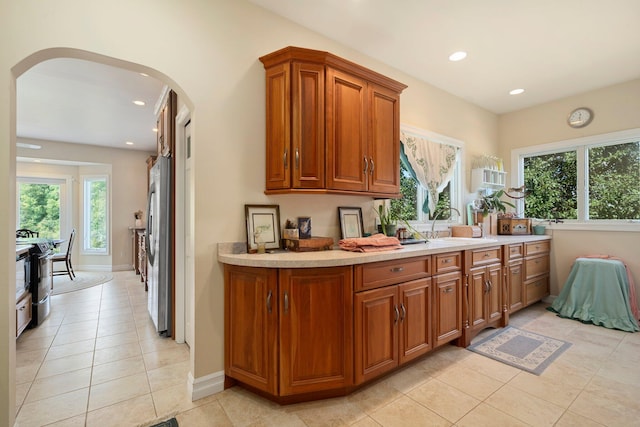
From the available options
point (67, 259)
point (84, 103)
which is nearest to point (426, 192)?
point (84, 103)

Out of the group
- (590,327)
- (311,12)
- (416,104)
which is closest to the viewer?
(311,12)

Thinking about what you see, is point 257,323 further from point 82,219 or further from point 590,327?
point 82,219

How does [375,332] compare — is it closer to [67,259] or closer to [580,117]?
[580,117]

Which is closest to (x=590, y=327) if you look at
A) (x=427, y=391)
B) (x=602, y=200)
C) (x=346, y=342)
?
(x=602, y=200)

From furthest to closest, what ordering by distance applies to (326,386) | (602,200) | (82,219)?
(82,219) < (602,200) < (326,386)

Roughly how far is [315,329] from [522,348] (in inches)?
83.2

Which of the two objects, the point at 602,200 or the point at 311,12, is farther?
the point at 602,200

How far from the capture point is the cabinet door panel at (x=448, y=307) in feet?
7.76

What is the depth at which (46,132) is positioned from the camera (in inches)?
207

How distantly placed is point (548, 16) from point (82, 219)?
8549mm

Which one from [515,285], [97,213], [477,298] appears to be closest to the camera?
[477,298]

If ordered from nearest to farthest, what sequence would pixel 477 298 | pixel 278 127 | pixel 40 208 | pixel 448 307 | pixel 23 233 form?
pixel 278 127 → pixel 448 307 → pixel 477 298 → pixel 23 233 → pixel 40 208

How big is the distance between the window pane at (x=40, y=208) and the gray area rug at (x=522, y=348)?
8.14 metres

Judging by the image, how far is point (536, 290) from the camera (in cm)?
370
